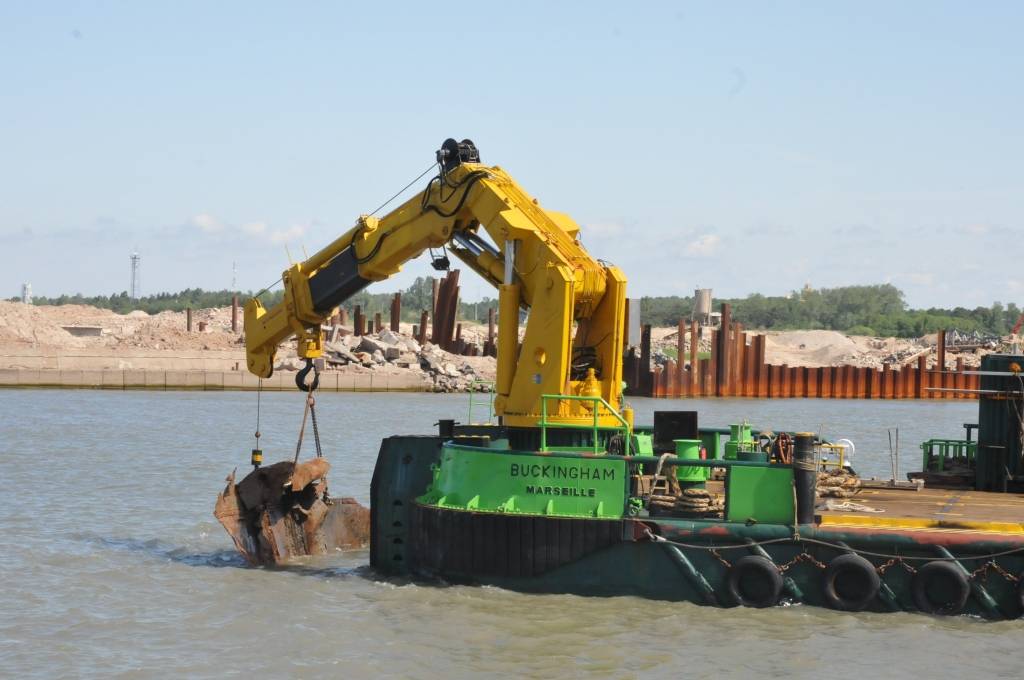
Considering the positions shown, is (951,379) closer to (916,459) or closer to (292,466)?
(916,459)

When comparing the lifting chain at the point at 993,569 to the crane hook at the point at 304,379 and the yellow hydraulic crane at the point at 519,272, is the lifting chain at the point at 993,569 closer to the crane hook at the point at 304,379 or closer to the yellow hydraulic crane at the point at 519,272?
the yellow hydraulic crane at the point at 519,272

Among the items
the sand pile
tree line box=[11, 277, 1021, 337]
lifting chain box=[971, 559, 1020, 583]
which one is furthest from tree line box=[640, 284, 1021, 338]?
lifting chain box=[971, 559, 1020, 583]

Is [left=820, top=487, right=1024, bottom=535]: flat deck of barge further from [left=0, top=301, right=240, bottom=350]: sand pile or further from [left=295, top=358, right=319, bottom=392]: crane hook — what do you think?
[left=0, top=301, right=240, bottom=350]: sand pile

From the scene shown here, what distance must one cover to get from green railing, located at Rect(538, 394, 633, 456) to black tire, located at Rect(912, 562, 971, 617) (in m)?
3.22

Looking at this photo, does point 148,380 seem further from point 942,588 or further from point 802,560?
point 942,588

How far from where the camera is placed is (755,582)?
1329 centimetres

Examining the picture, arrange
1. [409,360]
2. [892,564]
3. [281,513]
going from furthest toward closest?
[409,360], [281,513], [892,564]

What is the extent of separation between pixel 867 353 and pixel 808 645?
91585 millimetres

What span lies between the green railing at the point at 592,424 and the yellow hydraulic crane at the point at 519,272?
0.12 m

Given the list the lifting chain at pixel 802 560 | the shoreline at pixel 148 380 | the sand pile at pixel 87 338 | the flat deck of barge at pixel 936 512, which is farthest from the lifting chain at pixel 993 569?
the sand pile at pixel 87 338

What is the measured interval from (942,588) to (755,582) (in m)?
1.78

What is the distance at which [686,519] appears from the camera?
1373 cm

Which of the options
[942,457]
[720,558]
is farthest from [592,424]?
[942,457]

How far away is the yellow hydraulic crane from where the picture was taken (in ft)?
48.7
